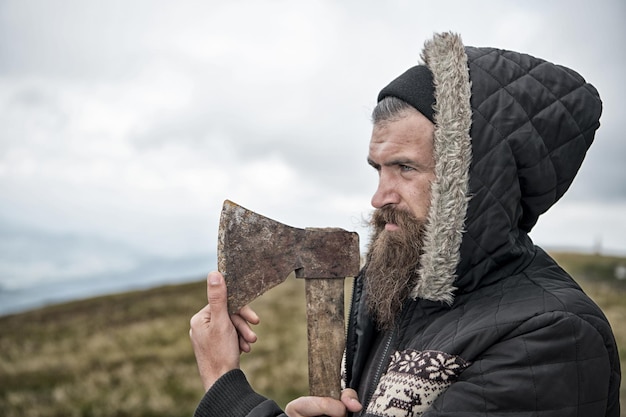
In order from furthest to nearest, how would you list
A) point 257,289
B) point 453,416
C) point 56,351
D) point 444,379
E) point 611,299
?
point 611,299 → point 56,351 → point 257,289 → point 444,379 → point 453,416

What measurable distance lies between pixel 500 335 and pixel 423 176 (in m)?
0.79

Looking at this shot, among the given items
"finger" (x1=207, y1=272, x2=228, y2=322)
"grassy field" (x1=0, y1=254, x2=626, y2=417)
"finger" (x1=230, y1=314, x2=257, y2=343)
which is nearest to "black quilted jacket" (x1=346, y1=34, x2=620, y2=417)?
"finger" (x1=230, y1=314, x2=257, y2=343)

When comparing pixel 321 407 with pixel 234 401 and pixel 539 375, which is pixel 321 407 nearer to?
pixel 234 401

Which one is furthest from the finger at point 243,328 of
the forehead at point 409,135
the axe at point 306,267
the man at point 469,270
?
the forehead at point 409,135

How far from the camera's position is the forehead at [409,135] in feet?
8.86

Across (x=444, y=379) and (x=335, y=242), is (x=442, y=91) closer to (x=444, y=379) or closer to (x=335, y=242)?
(x=335, y=242)

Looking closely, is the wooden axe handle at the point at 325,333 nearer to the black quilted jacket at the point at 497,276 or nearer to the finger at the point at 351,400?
the finger at the point at 351,400

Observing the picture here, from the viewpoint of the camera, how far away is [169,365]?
14.6 meters

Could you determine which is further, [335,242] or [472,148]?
[335,242]

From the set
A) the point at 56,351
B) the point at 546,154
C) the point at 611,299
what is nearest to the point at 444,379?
the point at 546,154

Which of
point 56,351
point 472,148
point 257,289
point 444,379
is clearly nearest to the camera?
point 444,379

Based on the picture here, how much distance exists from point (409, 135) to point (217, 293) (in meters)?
1.14

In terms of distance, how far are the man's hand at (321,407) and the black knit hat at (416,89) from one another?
1.36m

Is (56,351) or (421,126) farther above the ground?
(421,126)
